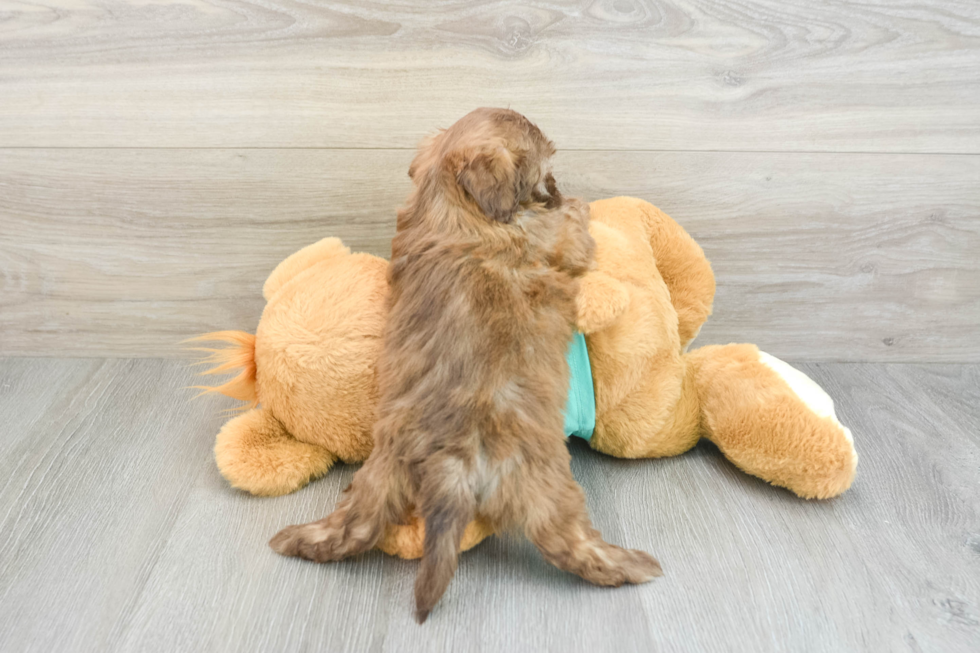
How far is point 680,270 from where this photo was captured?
1.03 meters

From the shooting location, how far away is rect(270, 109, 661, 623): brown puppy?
0.76 meters

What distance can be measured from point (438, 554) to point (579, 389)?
290mm

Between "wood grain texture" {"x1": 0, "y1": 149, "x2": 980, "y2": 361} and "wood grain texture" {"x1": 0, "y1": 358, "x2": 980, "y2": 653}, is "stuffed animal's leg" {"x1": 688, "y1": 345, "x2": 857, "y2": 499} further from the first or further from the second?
"wood grain texture" {"x1": 0, "y1": 149, "x2": 980, "y2": 361}

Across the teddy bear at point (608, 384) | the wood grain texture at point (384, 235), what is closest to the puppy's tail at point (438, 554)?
the teddy bear at point (608, 384)

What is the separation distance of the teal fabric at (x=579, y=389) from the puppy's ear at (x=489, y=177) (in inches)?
7.5

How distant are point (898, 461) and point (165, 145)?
1257 mm

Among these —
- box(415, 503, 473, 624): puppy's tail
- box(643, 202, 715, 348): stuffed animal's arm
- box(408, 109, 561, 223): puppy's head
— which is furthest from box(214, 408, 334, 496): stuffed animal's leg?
box(643, 202, 715, 348): stuffed animal's arm

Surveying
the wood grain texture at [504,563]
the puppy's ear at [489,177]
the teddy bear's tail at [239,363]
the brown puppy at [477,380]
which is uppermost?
the puppy's ear at [489,177]

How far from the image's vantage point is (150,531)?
0.89 m

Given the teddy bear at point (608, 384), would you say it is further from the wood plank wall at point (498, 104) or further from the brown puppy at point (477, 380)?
the wood plank wall at point (498, 104)

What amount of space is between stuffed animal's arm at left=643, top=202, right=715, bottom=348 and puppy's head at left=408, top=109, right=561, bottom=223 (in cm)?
24

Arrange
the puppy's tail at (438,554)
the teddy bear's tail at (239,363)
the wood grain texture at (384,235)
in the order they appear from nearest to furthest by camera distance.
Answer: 1. the puppy's tail at (438,554)
2. the teddy bear's tail at (239,363)
3. the wood grain texture at (384,235)

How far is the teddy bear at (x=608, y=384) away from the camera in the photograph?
91 cm

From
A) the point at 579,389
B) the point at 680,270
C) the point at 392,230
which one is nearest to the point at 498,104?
the point at 392,230
